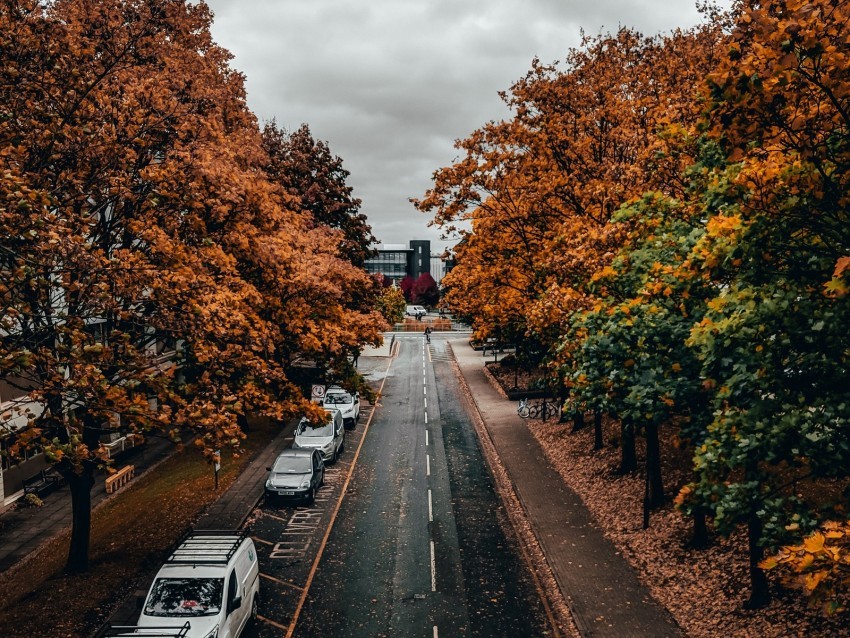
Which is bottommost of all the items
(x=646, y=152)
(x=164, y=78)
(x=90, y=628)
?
(x=90, y=628)

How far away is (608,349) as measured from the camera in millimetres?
Answer: 11414

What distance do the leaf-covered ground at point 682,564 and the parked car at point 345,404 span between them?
39.0 ft

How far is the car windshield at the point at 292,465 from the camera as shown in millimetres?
20422

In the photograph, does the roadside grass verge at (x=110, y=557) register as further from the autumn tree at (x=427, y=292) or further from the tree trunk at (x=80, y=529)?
the autumn tree at (x=427, y=292)

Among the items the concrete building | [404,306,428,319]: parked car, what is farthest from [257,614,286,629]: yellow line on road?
the concrete building

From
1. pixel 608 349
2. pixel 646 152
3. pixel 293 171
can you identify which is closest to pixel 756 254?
pixel 608 349

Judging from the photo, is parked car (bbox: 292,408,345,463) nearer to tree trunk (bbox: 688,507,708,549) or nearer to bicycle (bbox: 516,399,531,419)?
bicycle (bbox: 516,399,531,419)

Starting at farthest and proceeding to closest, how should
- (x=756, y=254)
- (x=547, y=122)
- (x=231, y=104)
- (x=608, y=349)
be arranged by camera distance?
(x=547, y=122) → (x=231, y=104) → (x=608, y=349) → (x=756, y=254)

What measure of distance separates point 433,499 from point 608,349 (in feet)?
35.6

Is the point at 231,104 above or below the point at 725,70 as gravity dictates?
above

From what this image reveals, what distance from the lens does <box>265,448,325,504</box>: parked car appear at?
64.4 feet

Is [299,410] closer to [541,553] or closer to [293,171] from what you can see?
[541,553]

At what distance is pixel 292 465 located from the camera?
20688 millimetres

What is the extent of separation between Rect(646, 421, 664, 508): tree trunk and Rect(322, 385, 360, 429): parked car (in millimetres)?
16051
